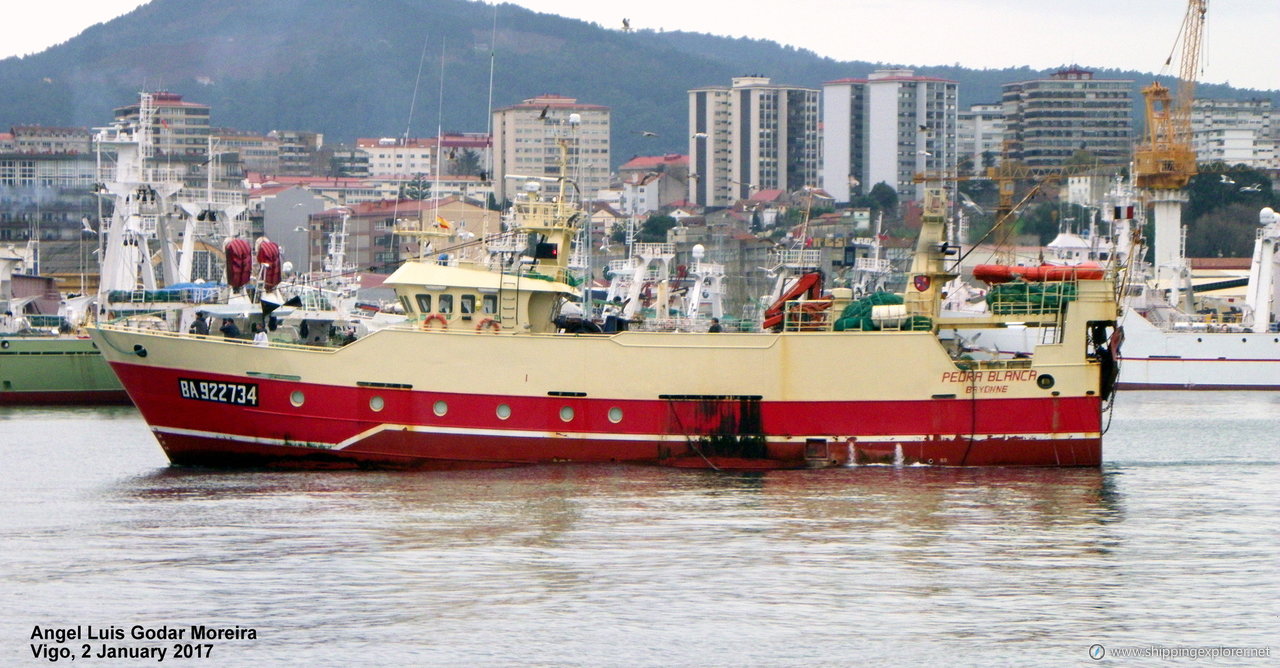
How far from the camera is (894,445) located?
103ft

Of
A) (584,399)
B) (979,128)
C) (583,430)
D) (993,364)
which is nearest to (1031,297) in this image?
(993,364)

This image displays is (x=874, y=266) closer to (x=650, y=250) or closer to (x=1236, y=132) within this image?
(x=650, y=250)

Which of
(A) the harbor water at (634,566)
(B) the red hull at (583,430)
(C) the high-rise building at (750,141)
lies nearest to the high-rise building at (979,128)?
(C) the high-rise building at (750,141)

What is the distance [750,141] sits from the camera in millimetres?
187000

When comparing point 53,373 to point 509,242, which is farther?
point 53,373

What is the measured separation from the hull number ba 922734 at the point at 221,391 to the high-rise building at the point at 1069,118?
6108 inches

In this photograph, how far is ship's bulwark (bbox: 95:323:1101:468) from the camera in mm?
30750

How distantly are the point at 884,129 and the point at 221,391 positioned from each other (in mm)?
156192

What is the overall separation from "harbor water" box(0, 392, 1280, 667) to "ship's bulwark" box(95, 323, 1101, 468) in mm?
632

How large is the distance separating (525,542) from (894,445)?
32.0ft

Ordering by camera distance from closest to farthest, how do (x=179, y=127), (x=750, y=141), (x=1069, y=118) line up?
(x=1069, y=118)
(x=750, y=141)
(x=179, y=127)

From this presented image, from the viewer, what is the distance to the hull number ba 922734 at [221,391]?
31.0 meters

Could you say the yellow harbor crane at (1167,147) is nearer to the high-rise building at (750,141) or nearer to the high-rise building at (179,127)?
the high-rise building at (750,141)

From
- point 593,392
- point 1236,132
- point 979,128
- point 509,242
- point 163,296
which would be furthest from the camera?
point 979,128
